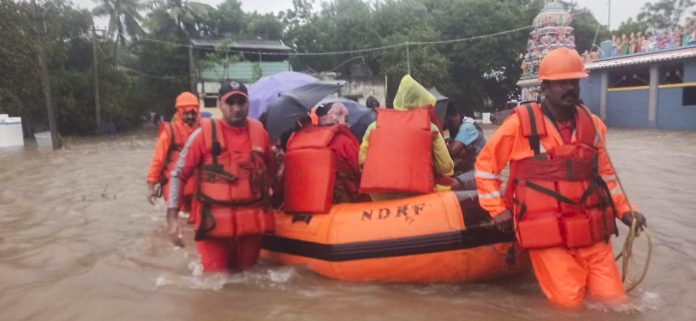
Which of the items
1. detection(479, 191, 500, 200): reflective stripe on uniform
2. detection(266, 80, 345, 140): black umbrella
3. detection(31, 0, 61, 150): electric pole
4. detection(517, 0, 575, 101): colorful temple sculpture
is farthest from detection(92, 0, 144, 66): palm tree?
detection(479, 191, 500, 200): reflective stripe on uniform

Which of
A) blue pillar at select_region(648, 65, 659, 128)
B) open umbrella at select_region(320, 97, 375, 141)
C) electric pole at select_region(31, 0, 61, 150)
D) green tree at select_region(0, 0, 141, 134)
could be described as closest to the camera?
open umbrella at select_region(320, 97, 375, 141)

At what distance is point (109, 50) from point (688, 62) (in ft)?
86.9

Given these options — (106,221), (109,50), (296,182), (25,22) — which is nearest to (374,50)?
(109,50)

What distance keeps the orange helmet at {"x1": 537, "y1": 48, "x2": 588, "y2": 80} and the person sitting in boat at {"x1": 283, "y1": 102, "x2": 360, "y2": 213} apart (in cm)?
166

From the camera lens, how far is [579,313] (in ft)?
10.3

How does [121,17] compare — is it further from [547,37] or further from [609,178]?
[609,178]

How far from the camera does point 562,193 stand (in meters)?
3.10

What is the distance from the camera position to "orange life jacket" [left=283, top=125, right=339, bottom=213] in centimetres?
413

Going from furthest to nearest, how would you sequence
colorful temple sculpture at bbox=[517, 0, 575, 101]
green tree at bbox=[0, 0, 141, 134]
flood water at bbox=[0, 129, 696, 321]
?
1. colorful temple sculpture at bbox=[517, 0, 575, 101]
2. green tree at bbox=[0, 0, 141, 134]
3. flood water at bbox=[0, 129, 696, 321]

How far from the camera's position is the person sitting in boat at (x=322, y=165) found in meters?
4.14

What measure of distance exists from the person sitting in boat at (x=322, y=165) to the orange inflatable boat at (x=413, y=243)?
0.18 metres

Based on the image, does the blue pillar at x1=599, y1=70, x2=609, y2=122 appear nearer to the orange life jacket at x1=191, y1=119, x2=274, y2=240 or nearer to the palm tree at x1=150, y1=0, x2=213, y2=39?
the palm tree at x1=150, y1=0, x2=213, y2=39

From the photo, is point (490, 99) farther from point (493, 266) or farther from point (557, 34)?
point (493, 266)

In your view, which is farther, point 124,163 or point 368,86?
point 368,86
